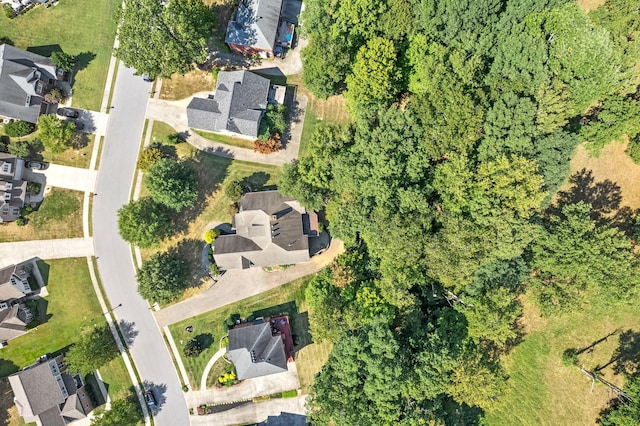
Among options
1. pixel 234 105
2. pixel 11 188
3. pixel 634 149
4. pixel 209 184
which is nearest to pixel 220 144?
pixel 209 184

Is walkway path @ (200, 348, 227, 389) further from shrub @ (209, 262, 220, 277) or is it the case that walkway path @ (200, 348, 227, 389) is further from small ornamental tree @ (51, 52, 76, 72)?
small ornamental tree @ (51, 52, 76, 72)

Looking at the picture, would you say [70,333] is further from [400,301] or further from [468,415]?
[468,415]

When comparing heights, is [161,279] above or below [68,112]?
below

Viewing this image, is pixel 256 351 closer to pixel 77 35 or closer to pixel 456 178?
pixel 456 178

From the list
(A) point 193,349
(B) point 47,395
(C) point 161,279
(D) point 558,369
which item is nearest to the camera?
(C) point 161,279

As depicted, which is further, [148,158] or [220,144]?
[220,144]

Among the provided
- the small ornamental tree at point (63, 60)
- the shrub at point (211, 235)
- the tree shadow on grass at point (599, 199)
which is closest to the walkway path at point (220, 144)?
the shrub at point (211, 235)

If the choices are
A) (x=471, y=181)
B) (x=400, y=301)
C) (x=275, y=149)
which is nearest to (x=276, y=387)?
(x=400, y=301)
